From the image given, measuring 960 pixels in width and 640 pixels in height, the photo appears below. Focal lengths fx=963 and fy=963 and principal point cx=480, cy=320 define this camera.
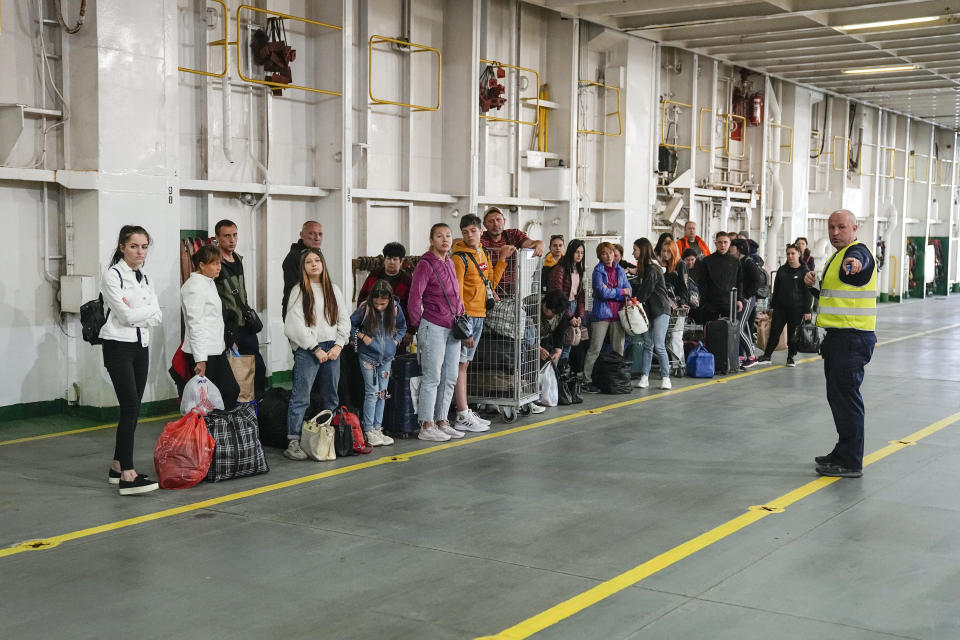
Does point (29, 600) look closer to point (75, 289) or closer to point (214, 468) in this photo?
point (214, 468)

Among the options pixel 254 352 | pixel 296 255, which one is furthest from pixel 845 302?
pixel 254 352

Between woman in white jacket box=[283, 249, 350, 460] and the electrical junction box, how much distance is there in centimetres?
223

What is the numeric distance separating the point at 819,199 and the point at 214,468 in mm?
20215

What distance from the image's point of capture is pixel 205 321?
7273mm

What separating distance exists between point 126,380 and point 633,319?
6033mm

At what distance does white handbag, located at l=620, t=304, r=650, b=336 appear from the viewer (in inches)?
427

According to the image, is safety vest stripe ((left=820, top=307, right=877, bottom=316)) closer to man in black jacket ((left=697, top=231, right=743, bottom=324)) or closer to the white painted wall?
man in black jacket ((left=697, top=231, right=743, bottom=324))

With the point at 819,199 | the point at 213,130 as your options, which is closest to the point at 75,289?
the point at 213,130

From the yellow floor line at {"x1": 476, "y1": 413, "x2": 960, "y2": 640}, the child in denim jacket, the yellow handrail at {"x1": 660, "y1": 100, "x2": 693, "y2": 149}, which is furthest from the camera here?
the yellow handrail at {"x1": 660, "y1": 100, "x2": 693, "y2": 149}

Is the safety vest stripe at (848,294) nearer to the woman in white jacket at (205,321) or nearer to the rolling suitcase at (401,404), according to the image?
the rolling suitcase at (401,404)

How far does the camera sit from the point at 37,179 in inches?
330

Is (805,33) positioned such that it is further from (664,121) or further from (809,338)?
(809,338)

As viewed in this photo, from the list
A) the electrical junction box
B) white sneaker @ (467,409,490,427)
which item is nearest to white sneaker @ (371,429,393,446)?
white sneaker @ (467,409,490,427)

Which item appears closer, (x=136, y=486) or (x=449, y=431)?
(x=136, y=486)
